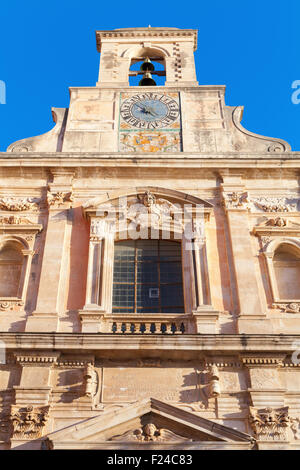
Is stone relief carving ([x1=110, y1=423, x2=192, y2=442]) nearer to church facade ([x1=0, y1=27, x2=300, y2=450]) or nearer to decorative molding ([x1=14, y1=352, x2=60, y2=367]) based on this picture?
church facade ([x1=0, y1=27, x2=300, y2=450])

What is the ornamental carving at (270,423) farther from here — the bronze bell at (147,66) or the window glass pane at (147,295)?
the bronze bell at (147,66)

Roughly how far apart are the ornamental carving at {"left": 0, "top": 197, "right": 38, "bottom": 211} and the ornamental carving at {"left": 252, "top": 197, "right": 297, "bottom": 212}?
5.44 meters

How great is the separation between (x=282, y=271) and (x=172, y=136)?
4.98 meters

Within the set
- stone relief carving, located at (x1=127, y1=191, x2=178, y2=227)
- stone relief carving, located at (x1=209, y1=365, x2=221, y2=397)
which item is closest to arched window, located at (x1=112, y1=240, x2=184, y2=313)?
stone relief carving, located at (x1=127, y1=191, x2=178, y2=227)

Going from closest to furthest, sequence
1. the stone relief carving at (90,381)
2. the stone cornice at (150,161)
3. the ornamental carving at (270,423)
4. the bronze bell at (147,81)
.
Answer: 1. the ornamental carving at (270,423)
2. the stone relief carving at (90,381)
3. the stone cornice at (150,161)
4. the bronze bell at (147,81)

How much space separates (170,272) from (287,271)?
2703 mm

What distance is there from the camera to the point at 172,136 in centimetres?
1495

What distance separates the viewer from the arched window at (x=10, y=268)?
11992 mm

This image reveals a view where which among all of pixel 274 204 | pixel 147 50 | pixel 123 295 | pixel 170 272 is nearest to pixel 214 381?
pixel 123 295

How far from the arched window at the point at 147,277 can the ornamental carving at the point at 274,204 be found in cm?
230

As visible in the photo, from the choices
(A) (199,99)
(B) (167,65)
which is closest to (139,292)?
(A) (199,99)

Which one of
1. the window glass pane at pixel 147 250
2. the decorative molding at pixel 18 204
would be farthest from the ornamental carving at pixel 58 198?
the window glass pane at pixel 147 250
